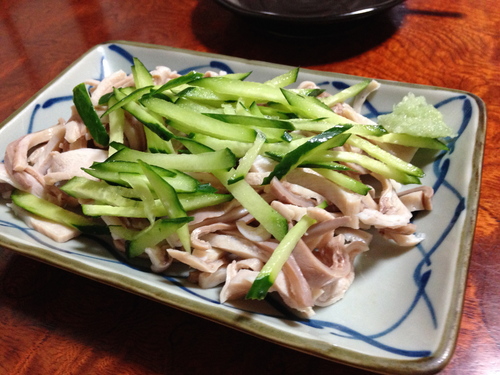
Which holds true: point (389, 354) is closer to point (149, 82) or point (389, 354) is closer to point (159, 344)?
point (159, 344)

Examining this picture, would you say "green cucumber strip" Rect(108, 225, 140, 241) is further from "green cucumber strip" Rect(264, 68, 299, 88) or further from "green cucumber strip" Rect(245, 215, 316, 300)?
Answer: "green cucumber strip" Rect(264, 68, 299, 88)

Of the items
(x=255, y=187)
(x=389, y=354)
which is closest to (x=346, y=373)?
(x=389, y=354)

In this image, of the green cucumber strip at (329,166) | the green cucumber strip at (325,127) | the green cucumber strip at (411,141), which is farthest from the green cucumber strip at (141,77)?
the green cucumber strip at (411,141)

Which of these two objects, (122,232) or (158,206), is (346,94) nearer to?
(158,206)

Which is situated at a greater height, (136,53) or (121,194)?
(136,53)

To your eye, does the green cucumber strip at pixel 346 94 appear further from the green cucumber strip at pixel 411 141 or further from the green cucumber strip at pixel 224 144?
the green cucumber strip at pixel 224 144

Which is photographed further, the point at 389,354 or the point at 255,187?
the point at 255,187
